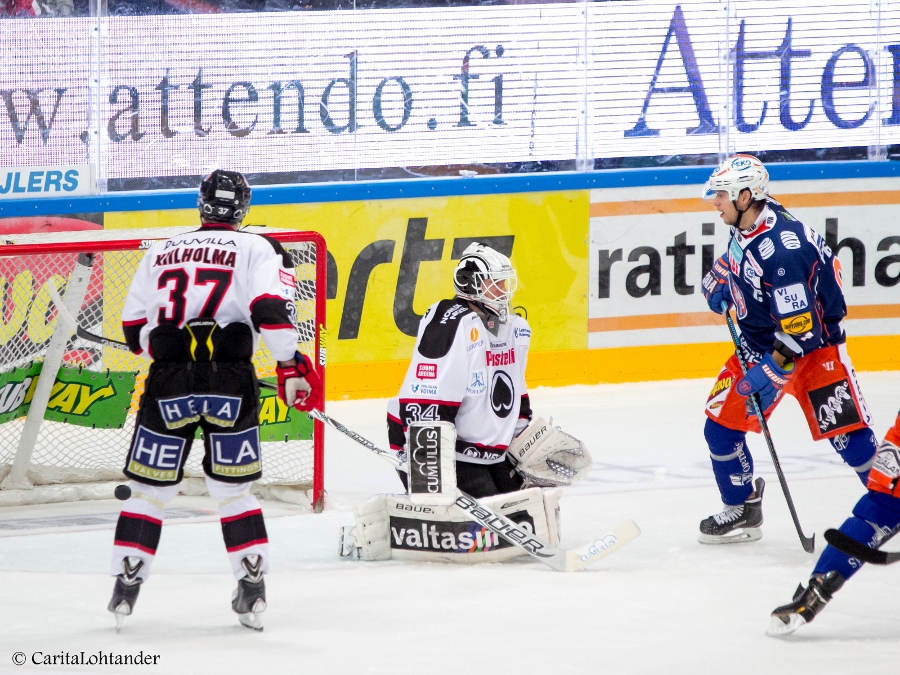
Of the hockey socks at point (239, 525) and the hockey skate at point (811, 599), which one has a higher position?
the hockey socks at point (239, 525)

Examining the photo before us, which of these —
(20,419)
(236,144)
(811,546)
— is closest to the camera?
(811,546)

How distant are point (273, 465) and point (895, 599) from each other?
249 centimetres

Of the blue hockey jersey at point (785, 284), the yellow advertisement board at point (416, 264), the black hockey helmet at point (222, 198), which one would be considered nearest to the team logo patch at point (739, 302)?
the blue hockey jersey at point (785, 284)

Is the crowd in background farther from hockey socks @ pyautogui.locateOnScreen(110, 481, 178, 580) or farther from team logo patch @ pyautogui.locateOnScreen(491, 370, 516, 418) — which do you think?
hockey socks @ pyautogui.locateOnScreen(110, 481, 178, 580)

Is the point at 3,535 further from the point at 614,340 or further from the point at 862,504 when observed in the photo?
the point at 614,340

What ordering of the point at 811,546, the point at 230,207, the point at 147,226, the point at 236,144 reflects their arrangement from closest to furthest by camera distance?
the point at 230,207 < the point at 811,546 < the point at 147,226 < the point at 236,144

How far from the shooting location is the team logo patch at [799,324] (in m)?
4.20

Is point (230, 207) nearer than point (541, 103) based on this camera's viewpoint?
Yes

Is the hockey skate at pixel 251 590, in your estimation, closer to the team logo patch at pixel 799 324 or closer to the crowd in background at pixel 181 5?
the team logo patch at pixel 799 324

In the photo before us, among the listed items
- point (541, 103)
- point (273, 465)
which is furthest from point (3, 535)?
point (541, 103)

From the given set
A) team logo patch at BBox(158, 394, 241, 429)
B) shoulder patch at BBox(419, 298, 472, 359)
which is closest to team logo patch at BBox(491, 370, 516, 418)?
shoulder patch at BBox(419, 298, 472, 359)

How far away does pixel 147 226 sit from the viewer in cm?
675

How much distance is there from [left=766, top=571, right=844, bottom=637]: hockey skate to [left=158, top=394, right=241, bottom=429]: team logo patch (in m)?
1.50

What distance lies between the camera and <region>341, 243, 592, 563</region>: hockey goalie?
4.11 m
